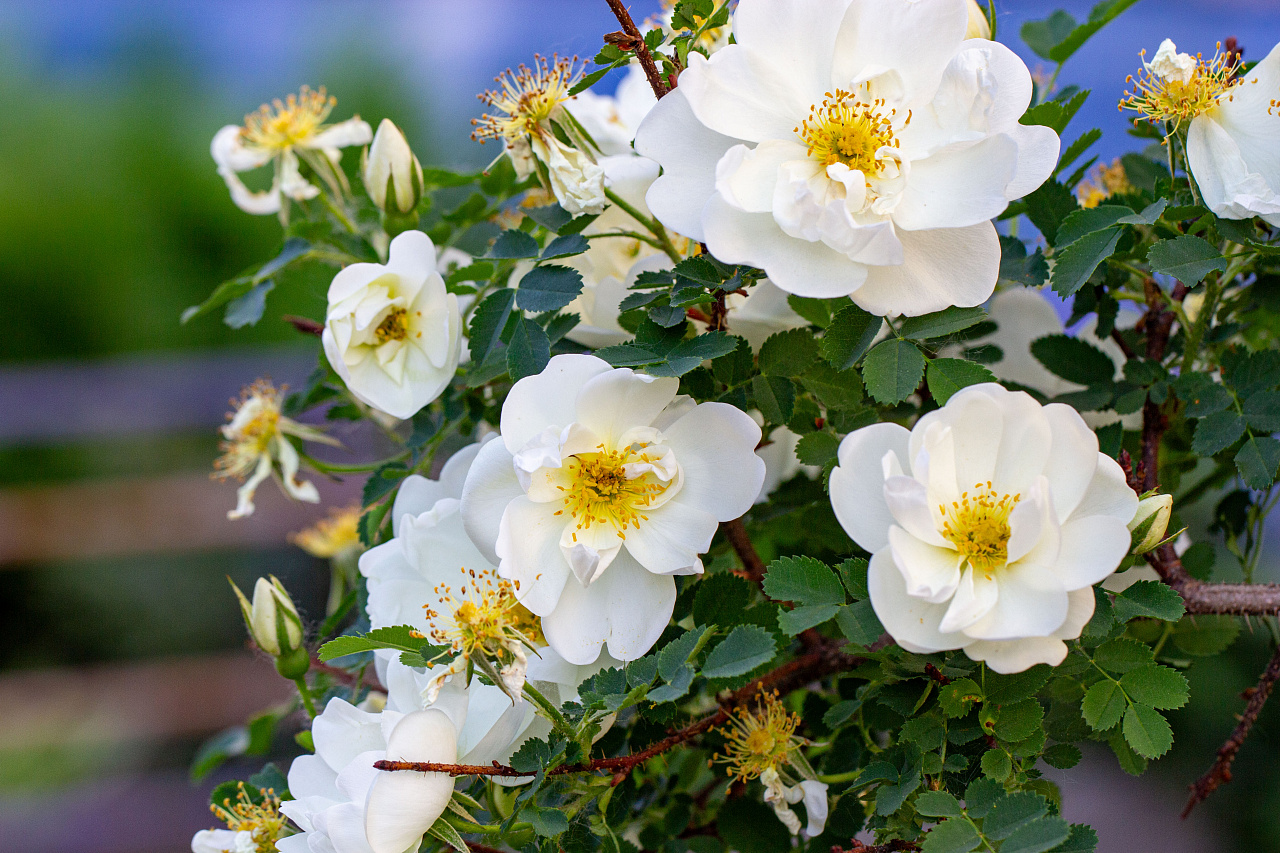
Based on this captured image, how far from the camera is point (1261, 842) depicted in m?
1.73

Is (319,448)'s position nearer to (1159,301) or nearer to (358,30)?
(1159,301)

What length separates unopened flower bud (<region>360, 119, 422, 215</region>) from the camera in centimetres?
49

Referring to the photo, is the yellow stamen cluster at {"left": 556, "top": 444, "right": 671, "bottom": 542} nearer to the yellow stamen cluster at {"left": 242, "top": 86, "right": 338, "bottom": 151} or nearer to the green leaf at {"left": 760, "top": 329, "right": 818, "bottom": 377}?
the green leaf at {"left": 760, "top": 329, "right": 818, "bottom": 377}

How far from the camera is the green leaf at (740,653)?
0.34 metres

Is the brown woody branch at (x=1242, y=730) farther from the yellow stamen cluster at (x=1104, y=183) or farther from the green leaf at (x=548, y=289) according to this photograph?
the green leaf at (x=548, y=289)

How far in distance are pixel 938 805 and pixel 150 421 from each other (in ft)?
8.95

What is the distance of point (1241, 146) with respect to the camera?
0.39m

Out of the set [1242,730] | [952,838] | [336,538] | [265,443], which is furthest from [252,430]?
[1242,730]

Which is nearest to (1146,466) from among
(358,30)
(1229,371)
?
(1229,371)

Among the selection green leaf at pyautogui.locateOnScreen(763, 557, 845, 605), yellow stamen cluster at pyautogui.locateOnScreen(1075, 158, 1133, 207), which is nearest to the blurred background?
yellow stamen cluster at pyautogui.locateOnScreen(1075, 158, 1133, 207)

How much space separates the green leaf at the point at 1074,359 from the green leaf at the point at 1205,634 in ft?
0.40

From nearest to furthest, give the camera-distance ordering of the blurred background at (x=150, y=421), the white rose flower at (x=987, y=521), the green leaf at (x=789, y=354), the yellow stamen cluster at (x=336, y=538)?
1. the white rose flower at (x=987, y=521)
2. the green leaf at (x=789, y=354)
3. the yellow stamen cluster at (x=336, y=538)
4. the blurred background at (x=150, y=421)

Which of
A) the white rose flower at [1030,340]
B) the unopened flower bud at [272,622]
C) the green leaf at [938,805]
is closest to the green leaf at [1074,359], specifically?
the white rose flower at [1030,340]

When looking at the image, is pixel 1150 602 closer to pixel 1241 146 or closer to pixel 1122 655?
pixel 1122 655
